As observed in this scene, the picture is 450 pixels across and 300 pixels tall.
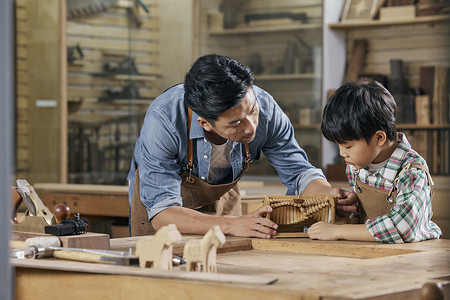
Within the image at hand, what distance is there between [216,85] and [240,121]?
0.50 ft

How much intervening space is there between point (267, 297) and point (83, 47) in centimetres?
544

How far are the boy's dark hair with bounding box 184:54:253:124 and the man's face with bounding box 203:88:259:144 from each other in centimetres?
2

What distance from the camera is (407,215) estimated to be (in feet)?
7.20

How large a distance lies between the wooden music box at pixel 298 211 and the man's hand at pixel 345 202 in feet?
0.35

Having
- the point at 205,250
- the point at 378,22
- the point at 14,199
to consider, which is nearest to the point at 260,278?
the point at 205,250

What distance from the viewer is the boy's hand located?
228cm

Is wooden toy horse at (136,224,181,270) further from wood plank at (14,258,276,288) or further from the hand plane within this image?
the hand plane

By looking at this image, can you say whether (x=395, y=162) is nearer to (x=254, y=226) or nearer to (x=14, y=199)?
(x=254, y=226)

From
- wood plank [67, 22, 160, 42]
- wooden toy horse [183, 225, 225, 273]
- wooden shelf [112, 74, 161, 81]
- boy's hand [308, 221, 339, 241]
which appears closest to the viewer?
wooden toy horse [183, 225, 225, 273]

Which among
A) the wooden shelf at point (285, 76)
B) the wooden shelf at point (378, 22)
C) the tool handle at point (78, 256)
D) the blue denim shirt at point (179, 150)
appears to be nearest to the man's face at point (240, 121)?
the blue denim shirt at point (179, 150)

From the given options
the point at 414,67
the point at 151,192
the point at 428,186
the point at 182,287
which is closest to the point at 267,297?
the point at 182,287

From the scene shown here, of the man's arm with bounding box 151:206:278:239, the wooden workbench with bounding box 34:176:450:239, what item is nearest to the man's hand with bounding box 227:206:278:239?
the man's arm with bounding box 151:206:278:239

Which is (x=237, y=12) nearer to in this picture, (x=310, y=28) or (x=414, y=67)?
(x=310, y=28)

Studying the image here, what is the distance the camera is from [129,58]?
262 inches
